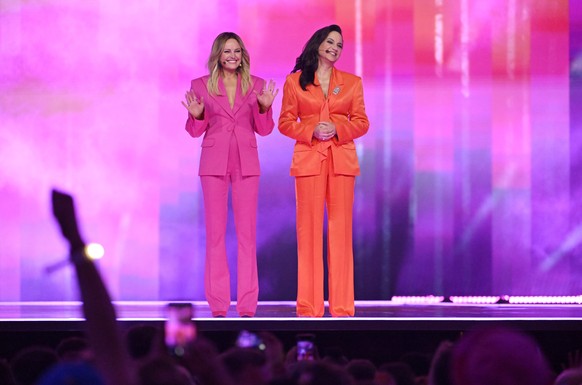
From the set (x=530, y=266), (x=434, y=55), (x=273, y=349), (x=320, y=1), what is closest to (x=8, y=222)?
(x=320, y=1)

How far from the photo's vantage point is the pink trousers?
214 inches

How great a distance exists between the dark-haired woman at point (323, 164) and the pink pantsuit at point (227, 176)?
0.70ft

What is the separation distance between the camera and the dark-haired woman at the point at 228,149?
544 cm

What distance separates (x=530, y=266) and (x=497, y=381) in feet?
18.1

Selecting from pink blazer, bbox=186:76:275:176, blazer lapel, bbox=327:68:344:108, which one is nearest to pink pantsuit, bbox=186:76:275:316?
pink blazer, bbox=186:76:275:176

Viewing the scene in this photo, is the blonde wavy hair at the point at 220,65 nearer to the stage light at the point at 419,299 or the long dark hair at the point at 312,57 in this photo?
the long dark hair at the point at 312,57

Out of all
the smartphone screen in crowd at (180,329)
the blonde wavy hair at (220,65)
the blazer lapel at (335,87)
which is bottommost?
the smartphone screen in crowd at (180,329)

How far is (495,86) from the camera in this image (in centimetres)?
724

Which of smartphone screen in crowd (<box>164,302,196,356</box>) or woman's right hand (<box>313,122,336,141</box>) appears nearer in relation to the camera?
smartphone screen in crowd (<box>164,302,196,356</box>)

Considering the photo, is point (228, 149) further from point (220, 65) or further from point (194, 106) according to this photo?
point (220, 65)

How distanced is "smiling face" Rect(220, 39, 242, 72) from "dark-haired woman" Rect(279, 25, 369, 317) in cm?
33

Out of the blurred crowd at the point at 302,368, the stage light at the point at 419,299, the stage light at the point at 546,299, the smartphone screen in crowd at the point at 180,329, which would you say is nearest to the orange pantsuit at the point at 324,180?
the stage light at the point at 419,299

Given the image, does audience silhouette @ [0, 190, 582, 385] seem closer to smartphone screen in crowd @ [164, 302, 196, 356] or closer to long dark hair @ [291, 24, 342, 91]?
smartphone screen in crowd @ [164, 302, 196, 356]

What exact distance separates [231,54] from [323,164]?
802 mm
